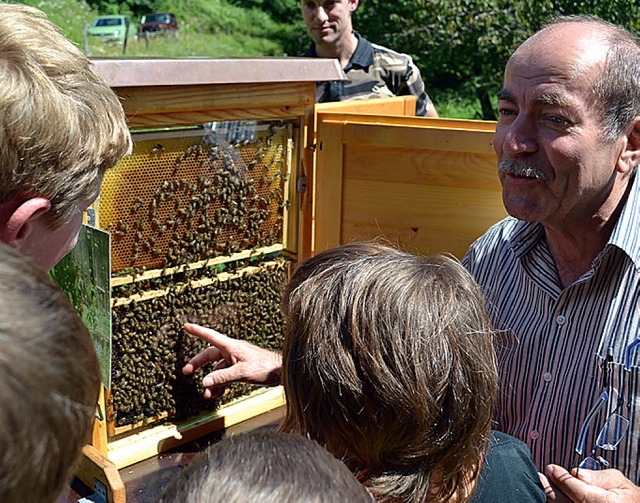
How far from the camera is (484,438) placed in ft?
5.22

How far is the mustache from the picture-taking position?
236 cm

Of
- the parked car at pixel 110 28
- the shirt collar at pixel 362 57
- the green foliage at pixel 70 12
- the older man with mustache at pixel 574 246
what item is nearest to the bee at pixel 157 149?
the older man with mustache at pixel 574 246

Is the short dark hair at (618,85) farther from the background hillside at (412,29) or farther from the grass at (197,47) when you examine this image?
the grass at (197,47)

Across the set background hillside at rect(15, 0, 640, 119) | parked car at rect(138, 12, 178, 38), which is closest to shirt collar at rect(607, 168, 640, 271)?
background hillside at rect(15, 0, 640, 119)

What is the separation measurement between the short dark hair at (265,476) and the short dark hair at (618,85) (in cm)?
168

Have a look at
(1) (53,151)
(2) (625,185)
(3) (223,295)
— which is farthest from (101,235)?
(2) (625,185)

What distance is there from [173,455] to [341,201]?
1.14 meters

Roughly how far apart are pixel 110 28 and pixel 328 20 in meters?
18.4

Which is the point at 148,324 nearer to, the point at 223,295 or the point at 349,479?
the point at 223,295

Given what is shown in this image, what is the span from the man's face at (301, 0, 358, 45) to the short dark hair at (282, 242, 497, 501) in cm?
411

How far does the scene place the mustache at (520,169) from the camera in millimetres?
2357

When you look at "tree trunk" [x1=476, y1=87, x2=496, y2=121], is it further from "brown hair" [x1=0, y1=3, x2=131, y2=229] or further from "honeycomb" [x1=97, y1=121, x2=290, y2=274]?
"brown hair" [x1=0, y1=3, x2=131, y2=229]

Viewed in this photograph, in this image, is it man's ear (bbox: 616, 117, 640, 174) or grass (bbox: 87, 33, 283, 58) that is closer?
man's ear (bbox: 616, 117, 640, 174)

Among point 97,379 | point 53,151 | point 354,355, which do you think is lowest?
point 354,355
